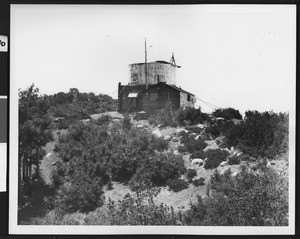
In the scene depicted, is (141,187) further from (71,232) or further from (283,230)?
(283,230)

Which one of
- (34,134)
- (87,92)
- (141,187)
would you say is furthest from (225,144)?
(34,134)

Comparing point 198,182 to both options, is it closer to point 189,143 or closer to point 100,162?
point 189,143

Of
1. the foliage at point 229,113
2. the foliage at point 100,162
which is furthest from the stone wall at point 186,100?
the foliage at point 100,162

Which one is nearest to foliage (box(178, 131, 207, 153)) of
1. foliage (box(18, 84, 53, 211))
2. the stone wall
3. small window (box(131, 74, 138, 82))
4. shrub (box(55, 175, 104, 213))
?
the stone wall

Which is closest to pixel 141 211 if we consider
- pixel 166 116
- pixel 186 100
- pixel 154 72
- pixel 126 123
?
pixel 126 123

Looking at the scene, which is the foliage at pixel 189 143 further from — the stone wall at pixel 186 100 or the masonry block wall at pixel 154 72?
the masonry block wall at pixel 154 72

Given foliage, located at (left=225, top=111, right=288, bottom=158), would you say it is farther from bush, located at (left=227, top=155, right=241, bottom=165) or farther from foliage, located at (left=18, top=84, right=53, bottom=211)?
foliage, located at (left=18, top=84, right=53, bottom=211)
